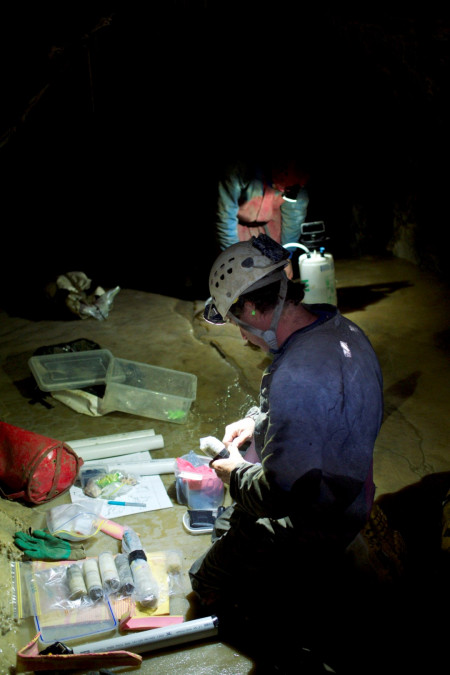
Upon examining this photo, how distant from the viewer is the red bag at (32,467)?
11.8ft

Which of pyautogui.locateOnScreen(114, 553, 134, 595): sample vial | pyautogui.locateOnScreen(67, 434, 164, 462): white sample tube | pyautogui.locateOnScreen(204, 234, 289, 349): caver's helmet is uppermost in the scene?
pyautogui.locateOnScreen(204, 234, 289, 349): caver's helmet

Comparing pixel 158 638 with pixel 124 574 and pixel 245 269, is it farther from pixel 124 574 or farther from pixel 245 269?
pixel 245 269

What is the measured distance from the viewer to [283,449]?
6.53 ft

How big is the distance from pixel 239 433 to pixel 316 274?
3.52 m

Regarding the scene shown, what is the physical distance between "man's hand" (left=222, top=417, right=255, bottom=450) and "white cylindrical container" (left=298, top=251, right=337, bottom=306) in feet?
11.1

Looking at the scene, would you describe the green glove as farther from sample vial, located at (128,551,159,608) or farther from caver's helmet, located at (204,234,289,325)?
caver's helmet, located at (204,234,289,325)

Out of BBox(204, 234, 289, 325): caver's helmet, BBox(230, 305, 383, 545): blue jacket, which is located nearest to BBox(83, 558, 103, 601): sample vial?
BBox(230, 305, 383, 545): blue jacket

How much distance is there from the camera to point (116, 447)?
4234 mm

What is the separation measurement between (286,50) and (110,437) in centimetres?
729

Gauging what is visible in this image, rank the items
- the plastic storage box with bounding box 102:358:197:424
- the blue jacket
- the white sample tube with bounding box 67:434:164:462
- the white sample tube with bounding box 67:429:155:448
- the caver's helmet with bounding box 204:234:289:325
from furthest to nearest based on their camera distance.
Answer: the plastic storage box with bounding box 102:358:197:424
the white sample tube with bounding box 67:429:155:448
the white sample tube with bounding box 67:434:164:462
the caver's helmet with bounding box 204:234:289:325
the blue jacket

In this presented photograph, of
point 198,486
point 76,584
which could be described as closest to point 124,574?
point 76,584

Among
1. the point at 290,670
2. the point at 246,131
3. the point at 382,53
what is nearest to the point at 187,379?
the point at 290,670

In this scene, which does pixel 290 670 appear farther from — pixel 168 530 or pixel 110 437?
pixel 110 437

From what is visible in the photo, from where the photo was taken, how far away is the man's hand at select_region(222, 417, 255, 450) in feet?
9.54
